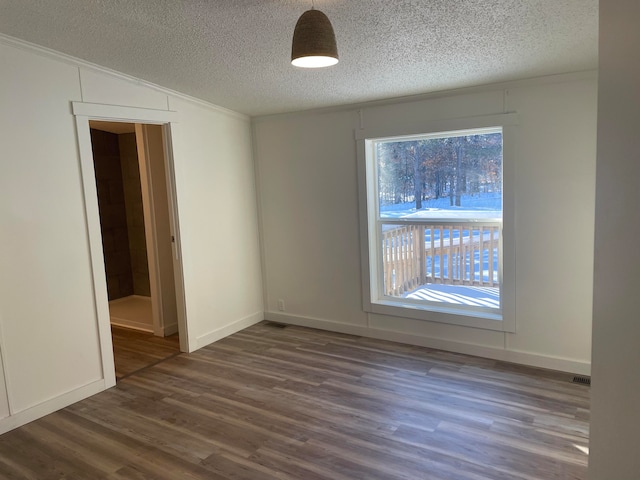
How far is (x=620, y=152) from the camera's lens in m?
1.06

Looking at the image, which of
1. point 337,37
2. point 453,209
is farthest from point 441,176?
point 337,37

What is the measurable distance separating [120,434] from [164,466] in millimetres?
529

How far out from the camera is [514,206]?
11.6 feet

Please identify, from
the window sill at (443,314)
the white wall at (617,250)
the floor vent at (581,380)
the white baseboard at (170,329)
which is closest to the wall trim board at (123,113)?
the white baseboard at (170,329)

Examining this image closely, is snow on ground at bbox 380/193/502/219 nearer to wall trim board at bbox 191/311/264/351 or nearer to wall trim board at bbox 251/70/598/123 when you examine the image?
wall trim board at bbox 251/70/598/123

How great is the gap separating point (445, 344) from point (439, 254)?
0.79m

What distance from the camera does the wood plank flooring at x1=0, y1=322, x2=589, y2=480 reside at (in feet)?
8.00

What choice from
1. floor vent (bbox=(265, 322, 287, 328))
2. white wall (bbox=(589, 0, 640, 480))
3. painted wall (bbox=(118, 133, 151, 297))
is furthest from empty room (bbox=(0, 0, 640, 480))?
painted wall (bbox=(118, 133, 151, 297))

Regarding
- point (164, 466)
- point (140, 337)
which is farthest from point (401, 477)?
point (140, 337)

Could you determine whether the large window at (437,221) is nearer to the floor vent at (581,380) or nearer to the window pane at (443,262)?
the window pane at (443,262)

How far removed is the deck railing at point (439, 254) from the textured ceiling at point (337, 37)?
1.18m

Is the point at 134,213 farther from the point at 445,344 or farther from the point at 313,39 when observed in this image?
the point at 313,39

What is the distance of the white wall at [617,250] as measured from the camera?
101cm

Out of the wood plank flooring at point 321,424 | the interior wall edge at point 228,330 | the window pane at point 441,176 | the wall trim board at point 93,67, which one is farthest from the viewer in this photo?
the interior wall edge at point 228,330
